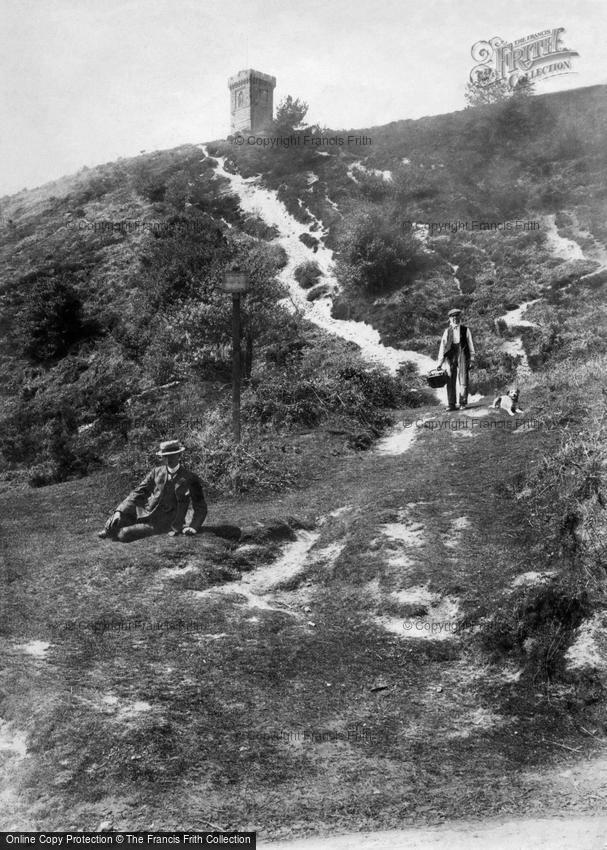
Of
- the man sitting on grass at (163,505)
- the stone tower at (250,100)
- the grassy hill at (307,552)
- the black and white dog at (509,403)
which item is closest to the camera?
the grassy hill at (307,552)

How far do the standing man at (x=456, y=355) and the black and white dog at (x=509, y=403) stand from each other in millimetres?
845

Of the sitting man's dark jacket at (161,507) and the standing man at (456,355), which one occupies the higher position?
the standing man at (456,355)

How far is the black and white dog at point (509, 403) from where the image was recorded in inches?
621

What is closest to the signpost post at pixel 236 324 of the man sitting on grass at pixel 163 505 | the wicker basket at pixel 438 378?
the man sitting on grass at pixel 163 505

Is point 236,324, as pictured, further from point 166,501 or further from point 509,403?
point 509,403

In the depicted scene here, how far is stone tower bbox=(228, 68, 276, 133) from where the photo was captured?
50438 millimetres

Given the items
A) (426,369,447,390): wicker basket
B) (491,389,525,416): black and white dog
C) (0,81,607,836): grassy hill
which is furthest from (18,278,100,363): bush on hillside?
Answer: (491,389,525,416): black and white dog

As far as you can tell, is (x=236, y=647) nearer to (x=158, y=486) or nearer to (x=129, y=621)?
(x=129, y=621)

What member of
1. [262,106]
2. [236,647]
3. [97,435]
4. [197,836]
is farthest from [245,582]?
[262,106]

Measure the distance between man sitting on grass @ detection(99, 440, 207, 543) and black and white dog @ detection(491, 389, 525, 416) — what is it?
8.14m

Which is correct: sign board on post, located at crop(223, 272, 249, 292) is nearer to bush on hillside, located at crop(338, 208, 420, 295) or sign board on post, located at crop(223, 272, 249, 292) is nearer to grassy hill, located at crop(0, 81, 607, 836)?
grassy hill, located at crop(0, 81, 607, 836)

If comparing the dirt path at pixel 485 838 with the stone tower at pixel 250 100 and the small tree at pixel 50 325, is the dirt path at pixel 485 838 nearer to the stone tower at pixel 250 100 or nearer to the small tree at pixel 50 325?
the small tree at pixel 50 325

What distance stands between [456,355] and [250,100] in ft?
137

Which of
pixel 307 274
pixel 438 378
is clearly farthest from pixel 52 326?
pixel 438 378
